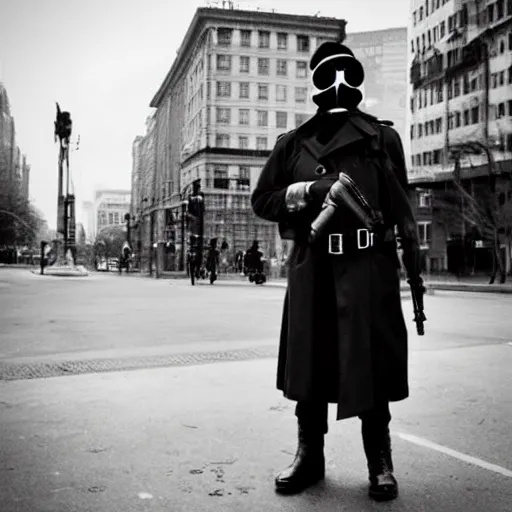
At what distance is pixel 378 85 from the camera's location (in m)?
41.3

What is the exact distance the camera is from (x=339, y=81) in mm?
3291

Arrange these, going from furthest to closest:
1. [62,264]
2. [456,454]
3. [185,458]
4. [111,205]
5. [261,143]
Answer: [111,205]
[261,143]
[62,264]
[456,454]
[185,458]

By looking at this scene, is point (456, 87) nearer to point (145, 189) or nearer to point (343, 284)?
point (343, 284)

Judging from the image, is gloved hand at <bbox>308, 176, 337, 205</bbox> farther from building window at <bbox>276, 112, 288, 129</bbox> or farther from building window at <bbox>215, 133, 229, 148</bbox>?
building window at <bbox>276, 112, 288, 129</bbox>

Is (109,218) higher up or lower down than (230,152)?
higher up

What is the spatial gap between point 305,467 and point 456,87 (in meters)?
41.2

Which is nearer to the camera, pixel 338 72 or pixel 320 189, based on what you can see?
pixel 320 189

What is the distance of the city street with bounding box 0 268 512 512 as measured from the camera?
3037mm

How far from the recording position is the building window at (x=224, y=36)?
219 ft

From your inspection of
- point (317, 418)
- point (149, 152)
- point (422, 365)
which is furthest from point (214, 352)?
point (149, 152)

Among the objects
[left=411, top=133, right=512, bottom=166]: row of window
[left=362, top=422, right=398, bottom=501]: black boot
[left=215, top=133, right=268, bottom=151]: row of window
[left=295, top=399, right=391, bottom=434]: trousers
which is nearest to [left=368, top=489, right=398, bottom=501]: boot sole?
[left=362, top=422, right=398, bottom=501]: black boot

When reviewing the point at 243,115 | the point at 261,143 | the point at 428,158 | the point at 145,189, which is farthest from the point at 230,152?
the point at 428,158

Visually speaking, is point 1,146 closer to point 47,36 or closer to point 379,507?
point 47,36

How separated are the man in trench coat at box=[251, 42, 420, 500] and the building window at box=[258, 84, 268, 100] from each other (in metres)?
66.8
